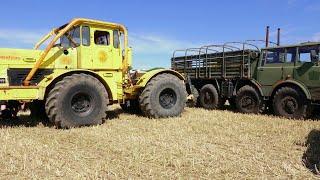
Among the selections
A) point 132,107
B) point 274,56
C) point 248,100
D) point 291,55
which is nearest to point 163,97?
point 132,107

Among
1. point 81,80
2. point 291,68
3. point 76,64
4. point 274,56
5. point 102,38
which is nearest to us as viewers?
point 81,80

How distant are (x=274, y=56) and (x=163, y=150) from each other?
7040 mm

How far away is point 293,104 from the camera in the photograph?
12.2 metres

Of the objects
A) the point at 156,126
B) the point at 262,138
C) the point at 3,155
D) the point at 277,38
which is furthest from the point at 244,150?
the point at 277,38

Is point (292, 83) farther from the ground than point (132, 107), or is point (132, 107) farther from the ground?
point (292, 83)

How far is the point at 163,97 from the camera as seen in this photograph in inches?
480

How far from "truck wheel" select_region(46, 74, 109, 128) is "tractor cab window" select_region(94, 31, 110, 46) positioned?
3.75ft

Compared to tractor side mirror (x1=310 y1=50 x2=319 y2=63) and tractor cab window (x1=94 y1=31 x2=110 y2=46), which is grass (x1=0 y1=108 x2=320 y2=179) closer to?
tractor side mirror (x1=310 y1=50 x2=319 y2=63)

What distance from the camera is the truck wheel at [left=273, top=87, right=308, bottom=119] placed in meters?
11.9

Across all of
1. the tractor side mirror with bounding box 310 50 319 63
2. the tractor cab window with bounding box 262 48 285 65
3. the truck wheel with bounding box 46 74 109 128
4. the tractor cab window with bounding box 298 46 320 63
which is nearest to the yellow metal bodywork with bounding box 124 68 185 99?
the truck wheel with bounding box 46 74 109 128

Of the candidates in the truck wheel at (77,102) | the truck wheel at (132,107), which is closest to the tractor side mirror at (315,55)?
the truck wheel at (132,107)

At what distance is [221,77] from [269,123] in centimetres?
407

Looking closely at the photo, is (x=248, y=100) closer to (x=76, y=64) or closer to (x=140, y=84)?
(x=140, y=84)

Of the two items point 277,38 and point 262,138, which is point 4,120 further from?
point 277,38
